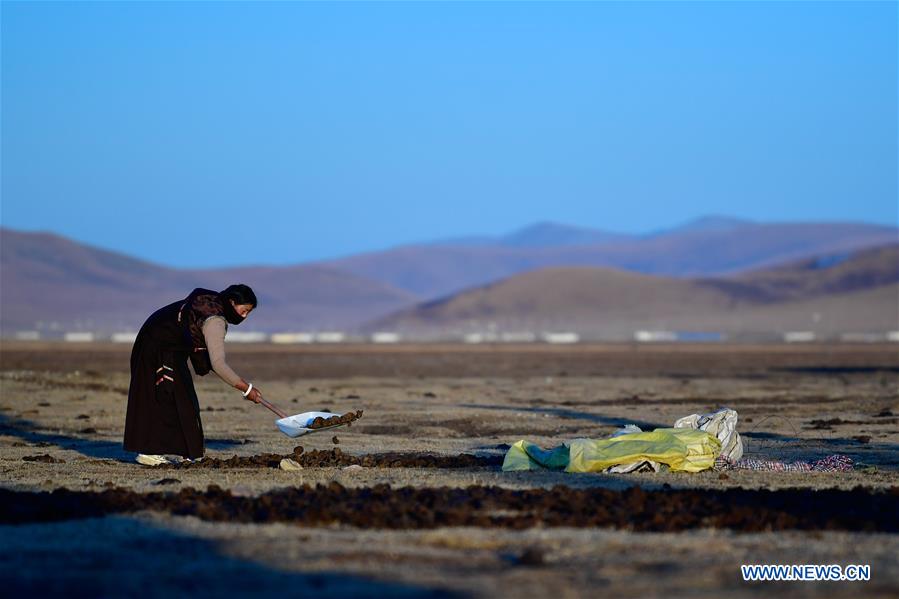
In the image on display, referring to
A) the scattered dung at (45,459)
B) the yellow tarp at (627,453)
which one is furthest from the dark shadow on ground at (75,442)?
the yellow tarp at (627,453)

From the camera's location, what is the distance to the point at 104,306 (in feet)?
635

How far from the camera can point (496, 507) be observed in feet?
35.8

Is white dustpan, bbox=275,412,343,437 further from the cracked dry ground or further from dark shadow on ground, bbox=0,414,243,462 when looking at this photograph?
dark shadow on ground, bbox=0,414,243,462

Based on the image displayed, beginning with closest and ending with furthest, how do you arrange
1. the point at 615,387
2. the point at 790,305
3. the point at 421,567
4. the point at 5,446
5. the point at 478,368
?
the point at 421,567 → the point at 5,446 → the point at 615,387 → the point at 478,368 → the point at 790,305

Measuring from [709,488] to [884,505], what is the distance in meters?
1.77

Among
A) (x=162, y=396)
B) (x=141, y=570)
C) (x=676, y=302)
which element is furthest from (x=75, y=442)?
(x=676, y=302)

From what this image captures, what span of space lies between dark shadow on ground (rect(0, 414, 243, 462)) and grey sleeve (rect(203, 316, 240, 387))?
7.72ft

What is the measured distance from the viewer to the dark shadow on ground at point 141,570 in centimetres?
788

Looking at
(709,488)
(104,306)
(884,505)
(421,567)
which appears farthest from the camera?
(104,306)

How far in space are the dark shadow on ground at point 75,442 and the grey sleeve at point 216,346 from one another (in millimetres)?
2353

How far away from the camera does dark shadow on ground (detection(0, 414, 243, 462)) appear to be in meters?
16.7

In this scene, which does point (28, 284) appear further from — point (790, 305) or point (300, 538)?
point (300, 538)

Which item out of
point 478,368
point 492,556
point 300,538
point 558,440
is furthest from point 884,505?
point 478,368

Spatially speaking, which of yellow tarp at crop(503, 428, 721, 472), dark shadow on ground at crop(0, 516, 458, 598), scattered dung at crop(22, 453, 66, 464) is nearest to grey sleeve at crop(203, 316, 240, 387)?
scattered dung at crop(22, 453, 66, 464)
